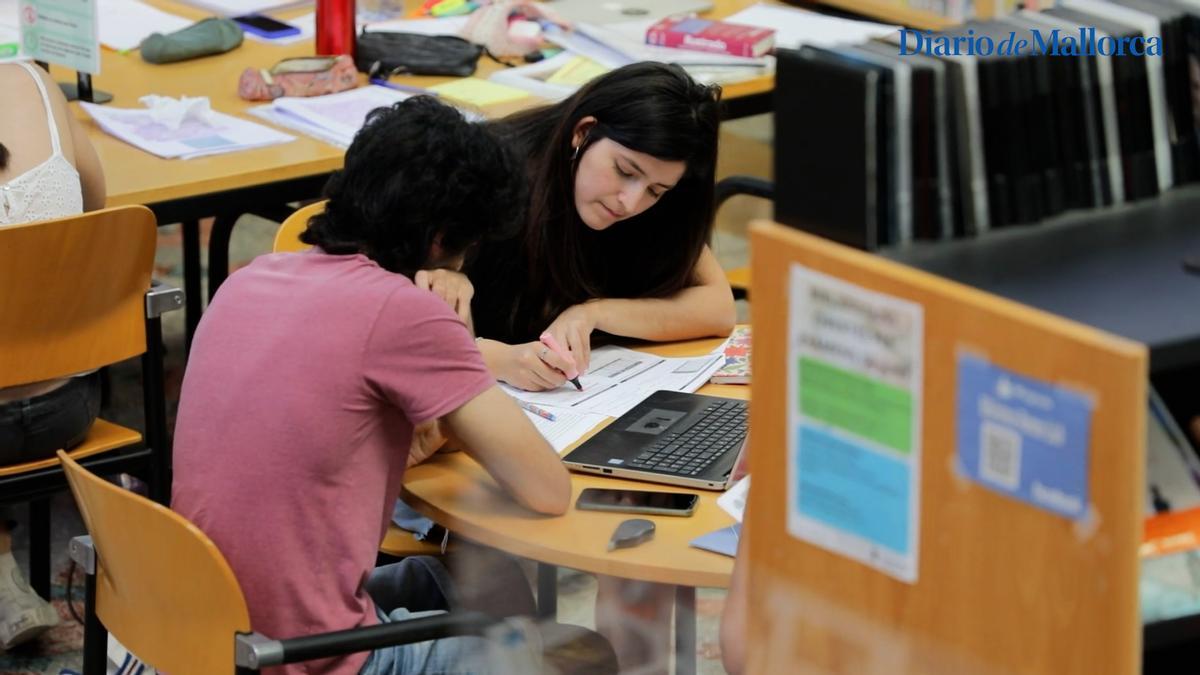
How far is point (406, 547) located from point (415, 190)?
57 cm

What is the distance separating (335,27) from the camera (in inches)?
142

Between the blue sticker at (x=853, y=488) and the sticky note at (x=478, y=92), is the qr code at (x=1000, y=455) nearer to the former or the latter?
the blue sticker at (x=853, y=488)

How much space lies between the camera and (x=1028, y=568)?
1.14 m

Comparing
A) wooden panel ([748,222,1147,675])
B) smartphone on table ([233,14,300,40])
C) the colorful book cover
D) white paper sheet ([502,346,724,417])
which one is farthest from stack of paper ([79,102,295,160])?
wooden panel ([748,222,1147,675])

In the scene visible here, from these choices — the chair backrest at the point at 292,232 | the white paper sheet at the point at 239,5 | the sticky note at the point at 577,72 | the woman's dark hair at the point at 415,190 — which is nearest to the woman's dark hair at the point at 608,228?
the chair backrest at the point at 292,232

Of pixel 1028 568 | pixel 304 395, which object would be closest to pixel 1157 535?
pixel 1028 568

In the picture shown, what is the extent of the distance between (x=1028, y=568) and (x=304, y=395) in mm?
935

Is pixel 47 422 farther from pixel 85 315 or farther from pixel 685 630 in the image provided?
pixel 685 630

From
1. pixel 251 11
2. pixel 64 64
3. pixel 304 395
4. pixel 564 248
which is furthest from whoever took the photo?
pixel 251 11

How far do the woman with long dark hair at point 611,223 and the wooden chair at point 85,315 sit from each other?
19.8 inches

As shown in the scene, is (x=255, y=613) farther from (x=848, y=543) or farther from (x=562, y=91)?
(x=562, y=91)

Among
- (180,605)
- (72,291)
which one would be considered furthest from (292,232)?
(180,605)

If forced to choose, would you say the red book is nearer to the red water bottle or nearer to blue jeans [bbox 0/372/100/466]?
the red water bottle

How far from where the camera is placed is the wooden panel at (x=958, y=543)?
42.3 inches
